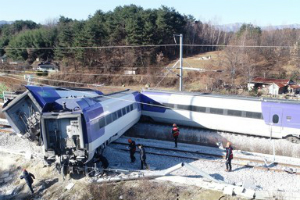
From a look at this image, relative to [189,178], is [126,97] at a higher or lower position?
higher

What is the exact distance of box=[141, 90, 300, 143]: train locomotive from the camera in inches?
607

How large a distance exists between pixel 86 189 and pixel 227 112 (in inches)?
399

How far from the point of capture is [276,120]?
15.6 m

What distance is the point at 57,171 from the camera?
12.9 metres

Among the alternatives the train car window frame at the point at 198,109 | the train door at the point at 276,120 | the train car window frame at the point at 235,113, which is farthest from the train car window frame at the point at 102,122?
the train door at the point at 276,120

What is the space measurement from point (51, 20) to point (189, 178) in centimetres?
10948

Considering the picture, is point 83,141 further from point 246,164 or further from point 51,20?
point 51,20

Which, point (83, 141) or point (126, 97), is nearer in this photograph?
point (83, 141)

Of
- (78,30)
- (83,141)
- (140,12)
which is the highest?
(140,12)

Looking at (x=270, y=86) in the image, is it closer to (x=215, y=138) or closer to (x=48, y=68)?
(x=215, y=138)

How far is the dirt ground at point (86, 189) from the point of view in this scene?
10.3m

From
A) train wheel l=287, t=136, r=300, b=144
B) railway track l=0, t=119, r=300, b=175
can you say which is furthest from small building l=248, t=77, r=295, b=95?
railway track l=0, t=119, r=300, b=175

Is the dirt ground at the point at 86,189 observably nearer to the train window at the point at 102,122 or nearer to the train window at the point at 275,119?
the train window at the point at 102,122

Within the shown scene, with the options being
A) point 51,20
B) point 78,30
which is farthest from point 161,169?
point 51,20
